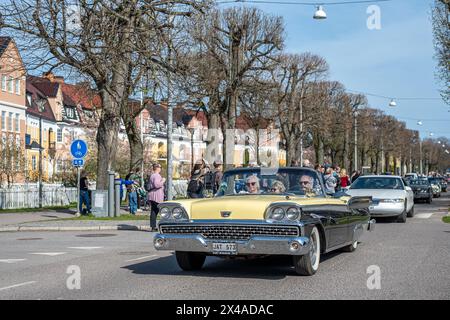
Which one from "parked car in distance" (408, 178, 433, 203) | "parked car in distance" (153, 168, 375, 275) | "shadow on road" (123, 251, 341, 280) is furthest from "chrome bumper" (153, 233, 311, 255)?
"parked car in distance" (408, 178, 433, 203)

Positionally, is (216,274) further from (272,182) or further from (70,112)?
(70,112)

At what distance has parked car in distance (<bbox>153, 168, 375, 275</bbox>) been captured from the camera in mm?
9562

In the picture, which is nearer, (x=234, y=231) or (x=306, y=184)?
(x=234, y=231)

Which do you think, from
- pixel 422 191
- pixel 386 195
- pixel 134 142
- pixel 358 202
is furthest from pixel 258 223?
pixel 422 191

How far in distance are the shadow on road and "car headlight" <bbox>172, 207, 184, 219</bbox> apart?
928 mm

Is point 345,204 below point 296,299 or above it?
above

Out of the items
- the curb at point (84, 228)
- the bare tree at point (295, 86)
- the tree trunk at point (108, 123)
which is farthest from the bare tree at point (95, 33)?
the bare tree at point (295, 86)

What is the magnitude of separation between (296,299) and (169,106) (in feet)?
60.7

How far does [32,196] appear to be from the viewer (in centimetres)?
3769

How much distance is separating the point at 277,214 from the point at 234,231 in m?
0.62

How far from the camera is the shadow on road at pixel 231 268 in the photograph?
10512 millimetres
